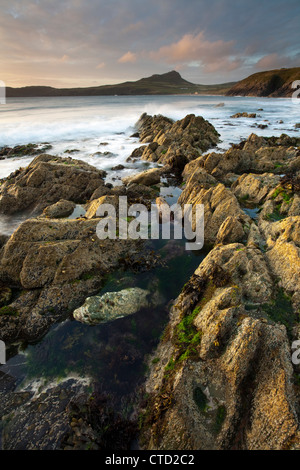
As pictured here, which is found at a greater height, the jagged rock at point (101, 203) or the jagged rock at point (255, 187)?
the jagged rock at point (255, 187)

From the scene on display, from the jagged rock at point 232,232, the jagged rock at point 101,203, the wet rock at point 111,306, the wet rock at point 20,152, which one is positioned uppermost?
the wet rock at point 20,152

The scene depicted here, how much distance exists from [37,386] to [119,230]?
27.9ft

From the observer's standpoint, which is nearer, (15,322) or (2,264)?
(15,322)

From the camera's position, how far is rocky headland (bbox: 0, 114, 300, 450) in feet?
19.0

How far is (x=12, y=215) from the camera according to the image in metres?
17.9

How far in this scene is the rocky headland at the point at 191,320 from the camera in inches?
229

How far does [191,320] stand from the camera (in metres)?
8.46

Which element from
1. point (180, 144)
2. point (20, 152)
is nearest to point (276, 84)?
point (180, 144)

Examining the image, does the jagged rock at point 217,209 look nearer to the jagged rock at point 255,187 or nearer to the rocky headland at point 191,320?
the rocky headland at point 191,320

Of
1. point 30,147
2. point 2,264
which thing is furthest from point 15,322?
point 30,147

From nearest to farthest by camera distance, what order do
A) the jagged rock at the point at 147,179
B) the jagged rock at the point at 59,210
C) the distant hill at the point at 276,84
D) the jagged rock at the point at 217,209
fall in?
the jagged rock at the point at 217,209, the jagged rock at the point at 59,210, the jagged rock at the point at 147,179, the distant hill at the point at 276,84

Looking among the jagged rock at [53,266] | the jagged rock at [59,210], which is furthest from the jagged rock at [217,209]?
the jagged rock at [59,210]

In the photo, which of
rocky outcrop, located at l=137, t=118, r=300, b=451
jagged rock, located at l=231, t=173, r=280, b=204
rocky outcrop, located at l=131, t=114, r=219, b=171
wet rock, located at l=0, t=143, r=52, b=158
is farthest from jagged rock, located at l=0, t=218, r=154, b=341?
wet rock, located at l=0, t=143, r=52, b=158
